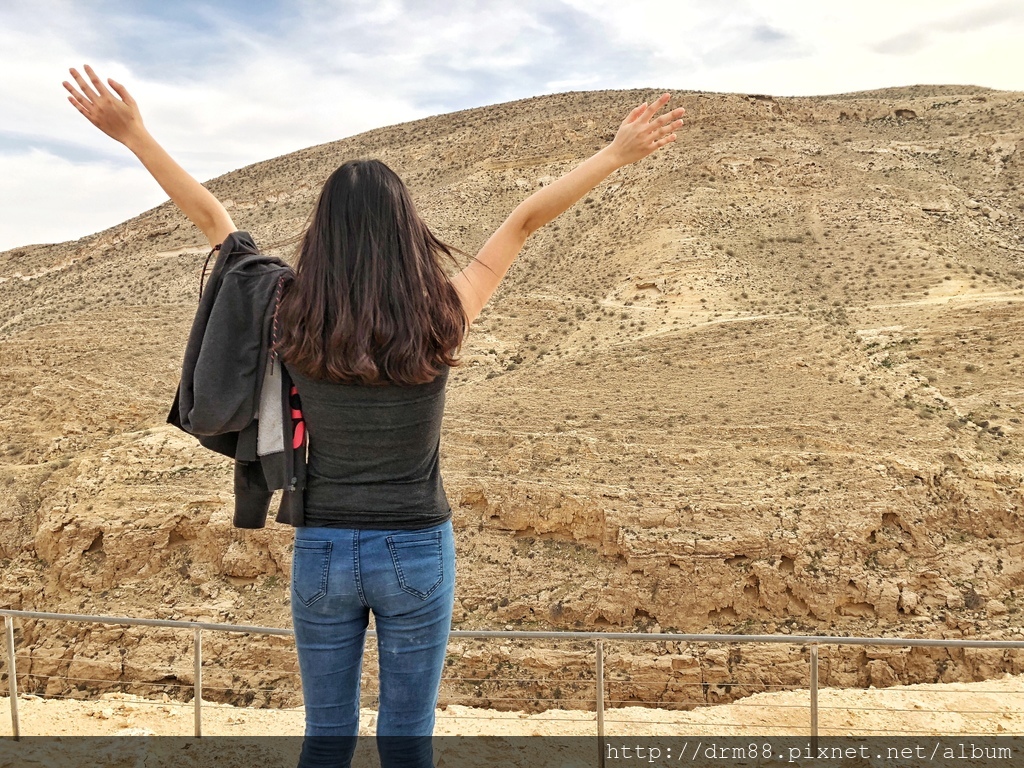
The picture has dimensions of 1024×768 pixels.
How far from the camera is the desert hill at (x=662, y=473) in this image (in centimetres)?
1184

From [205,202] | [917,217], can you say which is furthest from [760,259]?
[205,202]

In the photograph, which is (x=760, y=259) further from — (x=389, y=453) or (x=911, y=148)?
(x=389, y=453)

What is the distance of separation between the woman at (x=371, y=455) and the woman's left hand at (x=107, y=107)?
66 centimetres

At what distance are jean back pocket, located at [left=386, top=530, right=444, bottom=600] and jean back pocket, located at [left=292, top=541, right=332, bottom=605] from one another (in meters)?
0.15

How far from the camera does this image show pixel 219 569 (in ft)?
45.1

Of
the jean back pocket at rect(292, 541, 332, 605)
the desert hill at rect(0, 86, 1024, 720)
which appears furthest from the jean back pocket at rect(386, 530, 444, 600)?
the desert hill at rect(0, 86, 1024, 720)


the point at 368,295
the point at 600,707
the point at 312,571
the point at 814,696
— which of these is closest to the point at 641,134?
the point at 368,295

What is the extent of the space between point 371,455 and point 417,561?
0.84 feet

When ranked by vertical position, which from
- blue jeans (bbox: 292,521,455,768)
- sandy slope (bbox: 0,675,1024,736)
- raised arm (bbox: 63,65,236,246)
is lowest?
sandy slope (bbox: 0,675,1024,736)

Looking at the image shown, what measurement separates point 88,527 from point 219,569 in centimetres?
281

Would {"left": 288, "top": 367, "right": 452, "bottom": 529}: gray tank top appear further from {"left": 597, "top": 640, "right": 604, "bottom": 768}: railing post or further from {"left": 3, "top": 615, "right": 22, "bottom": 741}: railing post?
{"left": 3, "top": 615, "right": 22, "bottom": 741}: railing post

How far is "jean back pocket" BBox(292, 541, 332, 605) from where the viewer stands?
5.52 ft

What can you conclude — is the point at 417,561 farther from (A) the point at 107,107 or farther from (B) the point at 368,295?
(A) the point at 107,107

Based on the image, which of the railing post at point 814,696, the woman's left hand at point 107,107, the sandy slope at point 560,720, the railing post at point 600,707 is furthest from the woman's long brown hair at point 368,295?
the sandy slope at point 560,720
